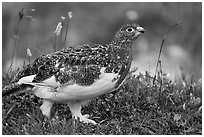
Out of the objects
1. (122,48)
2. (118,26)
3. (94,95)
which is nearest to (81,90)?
(94,95)

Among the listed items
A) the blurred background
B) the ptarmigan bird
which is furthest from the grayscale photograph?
the blurred background

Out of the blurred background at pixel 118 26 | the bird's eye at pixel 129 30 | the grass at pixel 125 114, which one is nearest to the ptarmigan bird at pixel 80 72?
the bird's eye at pixel 129 30

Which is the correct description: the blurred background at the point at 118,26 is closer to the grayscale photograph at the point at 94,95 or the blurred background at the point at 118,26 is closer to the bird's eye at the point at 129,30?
the grayscale photograph at the point at 94,95

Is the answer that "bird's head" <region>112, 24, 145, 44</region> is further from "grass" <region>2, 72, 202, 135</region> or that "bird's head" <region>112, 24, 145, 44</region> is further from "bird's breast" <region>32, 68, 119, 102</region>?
"grass" <region>2, 72, 202, 135</region>

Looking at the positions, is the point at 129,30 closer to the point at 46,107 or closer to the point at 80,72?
the point at 80,72

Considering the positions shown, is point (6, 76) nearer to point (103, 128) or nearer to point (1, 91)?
point (1, 91)

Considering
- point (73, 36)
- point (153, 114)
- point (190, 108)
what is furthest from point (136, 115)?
point (73, 36)
